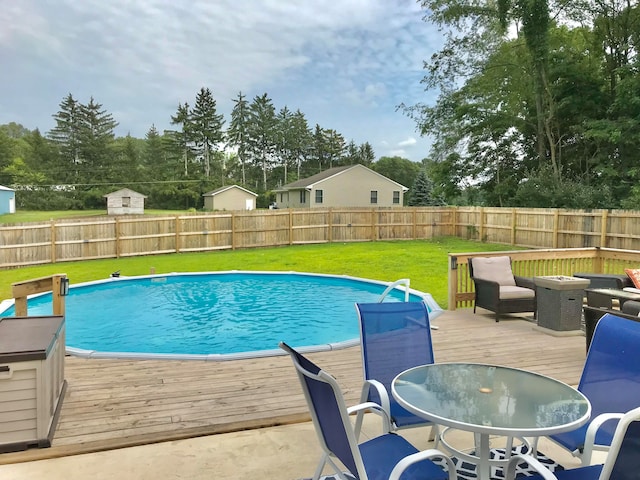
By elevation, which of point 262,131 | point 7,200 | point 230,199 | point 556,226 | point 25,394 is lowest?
point 25,394

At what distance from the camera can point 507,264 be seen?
6.95 metres

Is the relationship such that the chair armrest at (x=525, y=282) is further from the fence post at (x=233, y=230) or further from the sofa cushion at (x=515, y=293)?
the fence post at (x=233, y=230)

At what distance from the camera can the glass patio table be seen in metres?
1.92

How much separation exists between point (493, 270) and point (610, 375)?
4.45m

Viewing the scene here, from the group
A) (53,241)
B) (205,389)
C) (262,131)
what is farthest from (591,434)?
(262,131)

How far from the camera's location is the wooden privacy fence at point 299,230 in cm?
1351

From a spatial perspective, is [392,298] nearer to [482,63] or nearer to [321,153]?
[482,63]

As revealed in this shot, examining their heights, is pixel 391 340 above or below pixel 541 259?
below

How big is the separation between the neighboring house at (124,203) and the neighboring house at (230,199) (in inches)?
203

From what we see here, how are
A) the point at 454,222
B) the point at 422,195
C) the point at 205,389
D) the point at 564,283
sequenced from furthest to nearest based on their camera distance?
the point at 422,195 → the point at 454,222 → the point at 564,283 → the point at 205,389

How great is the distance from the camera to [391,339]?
301 centimetres

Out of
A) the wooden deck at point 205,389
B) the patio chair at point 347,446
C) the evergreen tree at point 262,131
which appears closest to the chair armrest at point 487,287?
the wooden deck at point 205,389

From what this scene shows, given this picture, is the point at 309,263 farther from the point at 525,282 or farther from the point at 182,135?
the point at 182,135

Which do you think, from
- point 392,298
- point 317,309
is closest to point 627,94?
point 392,298
